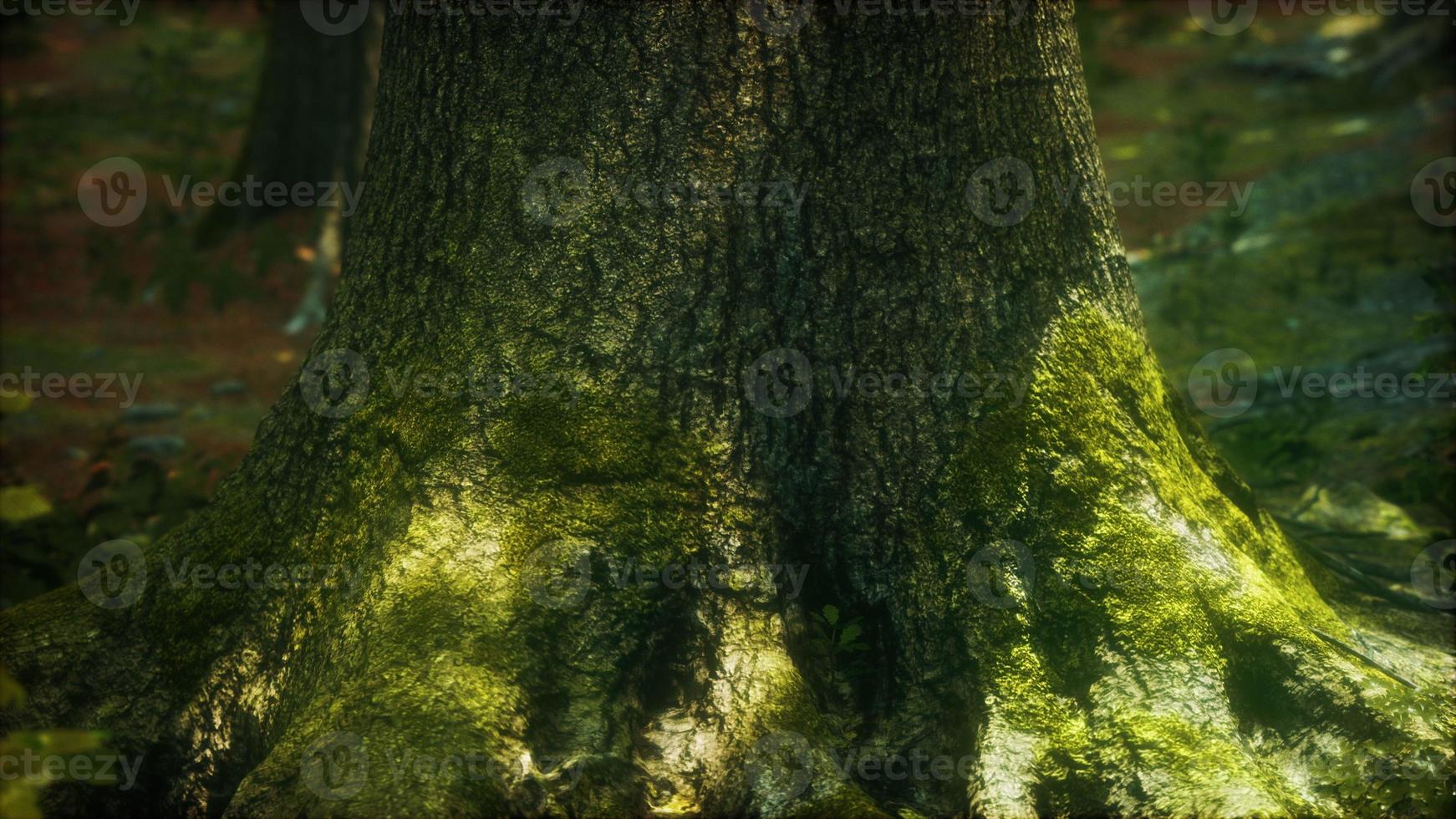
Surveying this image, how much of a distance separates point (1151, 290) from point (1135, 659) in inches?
223

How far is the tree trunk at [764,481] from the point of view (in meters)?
2.68

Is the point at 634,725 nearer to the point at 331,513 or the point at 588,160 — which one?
the point at 331,513

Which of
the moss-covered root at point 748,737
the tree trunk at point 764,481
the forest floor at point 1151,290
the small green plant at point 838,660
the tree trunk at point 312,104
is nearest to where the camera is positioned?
the moss-covered root at point 748,737

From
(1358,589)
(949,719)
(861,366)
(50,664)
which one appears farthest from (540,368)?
(1358,589)

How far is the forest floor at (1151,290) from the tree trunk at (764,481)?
1.64 meters

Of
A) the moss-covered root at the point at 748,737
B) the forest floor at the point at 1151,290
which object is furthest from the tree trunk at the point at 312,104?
the moss-covered root at the point at 748,737

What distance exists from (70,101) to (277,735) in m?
16.0

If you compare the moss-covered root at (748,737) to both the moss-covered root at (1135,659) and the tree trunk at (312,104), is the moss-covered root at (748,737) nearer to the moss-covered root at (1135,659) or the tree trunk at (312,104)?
the moss-covered root at (1135,659)

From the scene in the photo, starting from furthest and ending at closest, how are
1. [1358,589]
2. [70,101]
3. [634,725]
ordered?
[70,101], [1358,589], [634,725]

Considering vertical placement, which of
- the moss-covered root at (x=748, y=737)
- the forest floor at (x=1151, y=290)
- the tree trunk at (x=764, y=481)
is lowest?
the moss-covered root at (x=748, y=737)

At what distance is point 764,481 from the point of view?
111 inches

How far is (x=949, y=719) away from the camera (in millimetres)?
2766

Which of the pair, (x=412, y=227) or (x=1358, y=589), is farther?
(x=1358, y=589)

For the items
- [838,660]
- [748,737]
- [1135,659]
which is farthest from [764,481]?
[1135,659]
